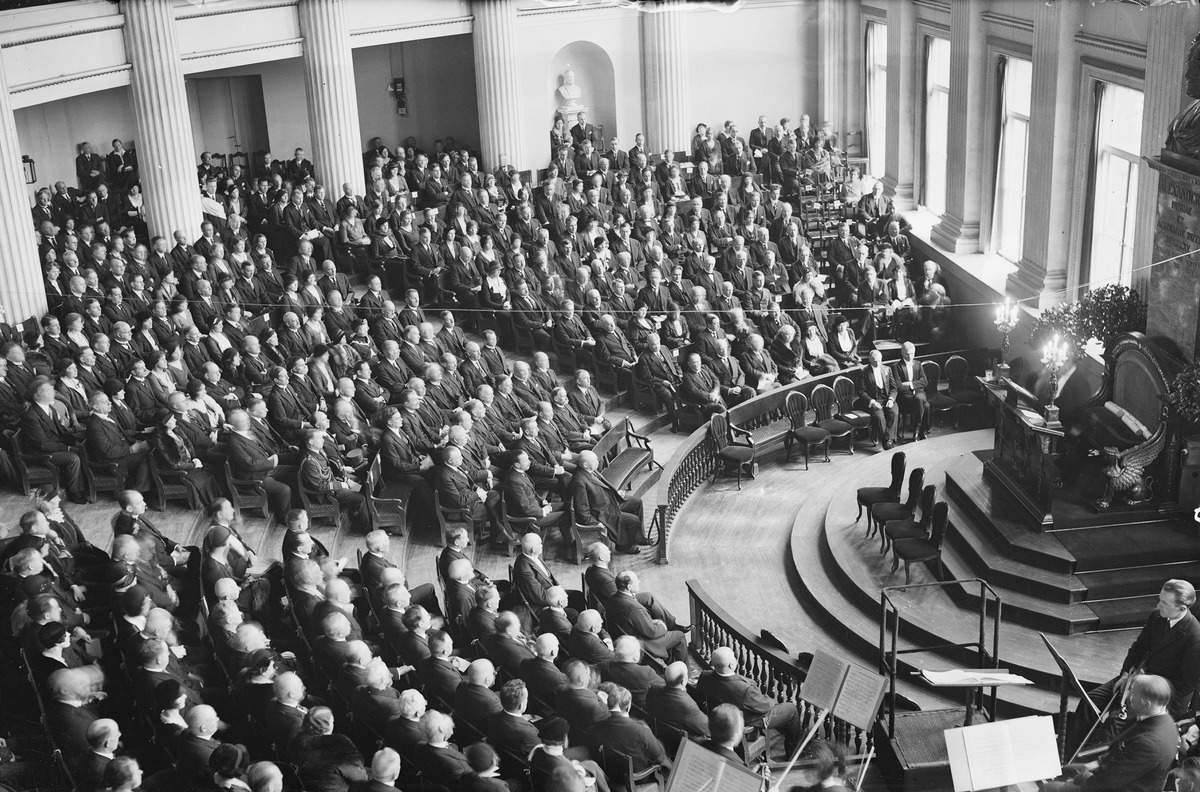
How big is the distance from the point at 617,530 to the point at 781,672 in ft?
9.29

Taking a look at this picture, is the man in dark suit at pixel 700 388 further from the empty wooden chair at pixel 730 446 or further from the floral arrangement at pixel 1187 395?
the floral arrangement at pixel 1187 395

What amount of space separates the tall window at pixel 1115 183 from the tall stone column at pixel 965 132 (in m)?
2.72

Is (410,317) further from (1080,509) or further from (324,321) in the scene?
(1080,509)

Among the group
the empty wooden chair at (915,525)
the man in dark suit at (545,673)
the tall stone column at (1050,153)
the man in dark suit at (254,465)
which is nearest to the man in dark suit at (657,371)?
the empty wooden chair at (915,525)

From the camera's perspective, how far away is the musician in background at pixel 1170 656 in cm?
667

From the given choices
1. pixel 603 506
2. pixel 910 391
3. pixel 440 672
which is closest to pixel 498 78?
pixel 910 391

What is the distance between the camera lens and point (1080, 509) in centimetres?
961

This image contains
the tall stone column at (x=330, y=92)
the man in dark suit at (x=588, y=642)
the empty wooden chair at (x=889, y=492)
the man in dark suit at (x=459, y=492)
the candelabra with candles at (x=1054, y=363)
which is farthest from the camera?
the tall stone column at (x=330, y=92)

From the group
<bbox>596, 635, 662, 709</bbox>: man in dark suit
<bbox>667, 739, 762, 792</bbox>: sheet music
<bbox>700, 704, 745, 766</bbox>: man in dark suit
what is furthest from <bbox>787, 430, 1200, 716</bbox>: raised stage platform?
<bbox>667, 739, 762, 792</bbox>: sheet music

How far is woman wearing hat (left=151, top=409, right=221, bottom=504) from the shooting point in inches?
385

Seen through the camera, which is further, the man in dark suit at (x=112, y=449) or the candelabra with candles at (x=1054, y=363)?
the man in dark suit at (x=112, y=449)

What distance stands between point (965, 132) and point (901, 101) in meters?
2.02

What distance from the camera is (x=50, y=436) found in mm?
9820

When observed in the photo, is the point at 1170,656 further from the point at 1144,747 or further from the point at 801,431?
the point at 801,431
